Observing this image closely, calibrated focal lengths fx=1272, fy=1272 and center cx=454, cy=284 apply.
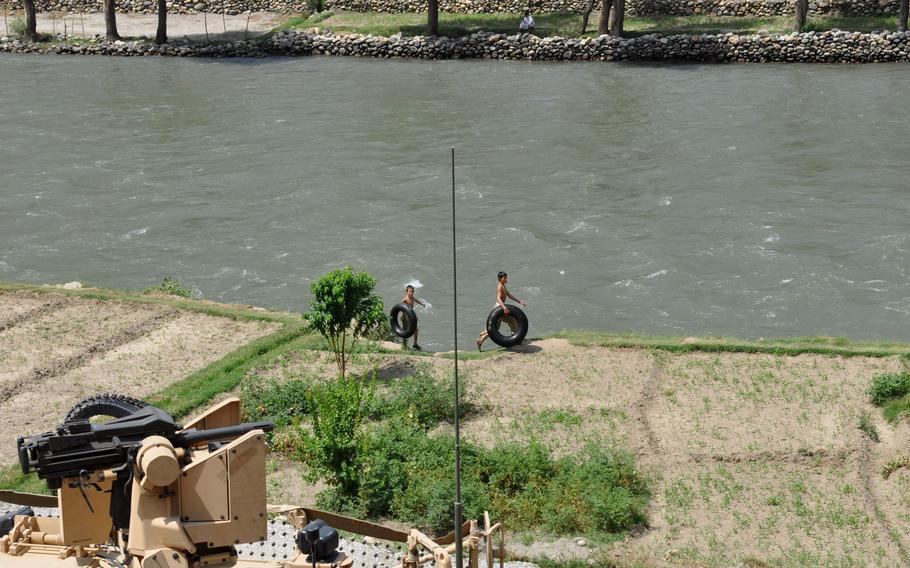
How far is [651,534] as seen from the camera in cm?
1511

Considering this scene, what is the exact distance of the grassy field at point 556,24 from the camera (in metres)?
48.1

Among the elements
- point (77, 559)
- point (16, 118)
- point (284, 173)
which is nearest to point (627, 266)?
point (284, 173)

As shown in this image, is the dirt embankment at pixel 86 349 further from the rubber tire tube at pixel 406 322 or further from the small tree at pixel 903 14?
the small tree at pixel 903 14

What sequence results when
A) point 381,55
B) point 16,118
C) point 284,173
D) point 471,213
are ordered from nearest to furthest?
point 471,213, point 284,173, point 16,118, point 381,55

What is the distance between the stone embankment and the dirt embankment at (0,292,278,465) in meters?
28.1

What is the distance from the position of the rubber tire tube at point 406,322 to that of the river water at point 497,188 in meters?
1.23

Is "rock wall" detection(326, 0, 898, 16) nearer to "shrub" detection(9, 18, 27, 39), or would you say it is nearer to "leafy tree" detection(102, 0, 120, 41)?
"leafy tree" detection(102, 0, 120, 41)

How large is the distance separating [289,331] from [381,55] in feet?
98.4

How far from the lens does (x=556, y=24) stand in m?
51.1

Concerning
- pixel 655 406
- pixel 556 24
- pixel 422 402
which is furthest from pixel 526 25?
pixel 422 402

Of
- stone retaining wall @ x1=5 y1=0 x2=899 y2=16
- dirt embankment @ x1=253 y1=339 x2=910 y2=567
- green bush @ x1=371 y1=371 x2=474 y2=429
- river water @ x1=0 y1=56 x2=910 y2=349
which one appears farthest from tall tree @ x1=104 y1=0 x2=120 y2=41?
green bush @ x1=371 y1=371 x2=474 y2=429

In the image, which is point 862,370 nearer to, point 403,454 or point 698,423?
point 698,423

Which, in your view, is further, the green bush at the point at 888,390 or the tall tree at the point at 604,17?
the tall tree at the point at 604,17

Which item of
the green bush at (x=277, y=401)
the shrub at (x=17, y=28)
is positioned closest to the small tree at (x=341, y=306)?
the green bush at (x=277, y=401)
